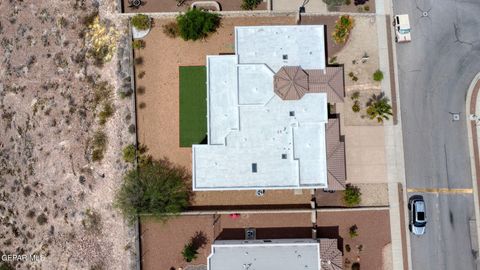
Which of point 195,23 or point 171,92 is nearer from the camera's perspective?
point 195,23

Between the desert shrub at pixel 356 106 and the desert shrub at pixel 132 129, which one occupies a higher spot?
the desert shrub at pixel 356 106

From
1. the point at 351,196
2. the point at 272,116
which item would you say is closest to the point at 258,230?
the point at 351,196

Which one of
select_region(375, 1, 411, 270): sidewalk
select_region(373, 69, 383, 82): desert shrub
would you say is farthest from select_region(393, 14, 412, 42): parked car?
select_region(373, 69, 383, 82): desert shrub

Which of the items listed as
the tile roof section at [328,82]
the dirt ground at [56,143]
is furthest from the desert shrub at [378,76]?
the dirt ground at [56,143]

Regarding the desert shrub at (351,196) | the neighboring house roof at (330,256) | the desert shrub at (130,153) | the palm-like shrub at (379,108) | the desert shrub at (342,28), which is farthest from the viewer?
the desert shrub at (342,28)

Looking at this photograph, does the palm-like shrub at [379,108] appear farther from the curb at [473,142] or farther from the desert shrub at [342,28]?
the curb at [473,142]

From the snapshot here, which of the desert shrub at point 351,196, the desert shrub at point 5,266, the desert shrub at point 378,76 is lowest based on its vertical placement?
the desert shrub at point 5,266

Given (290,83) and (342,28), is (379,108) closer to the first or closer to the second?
(342,28)

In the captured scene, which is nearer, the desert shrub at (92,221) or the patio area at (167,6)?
the desert shrub at (92,221)
